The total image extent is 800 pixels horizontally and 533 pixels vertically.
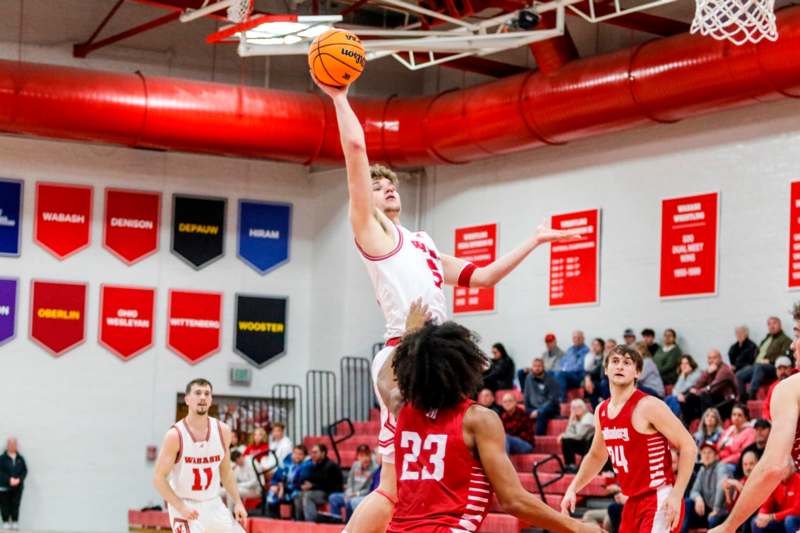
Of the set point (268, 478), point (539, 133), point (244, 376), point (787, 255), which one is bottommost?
point (268, 478)

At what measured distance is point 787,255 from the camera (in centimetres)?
1772

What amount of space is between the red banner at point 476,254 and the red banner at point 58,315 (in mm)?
6221

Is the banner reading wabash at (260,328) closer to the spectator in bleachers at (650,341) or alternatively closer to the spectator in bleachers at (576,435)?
the spectator in bleachers at (650,341)

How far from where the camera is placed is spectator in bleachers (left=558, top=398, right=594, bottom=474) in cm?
1709

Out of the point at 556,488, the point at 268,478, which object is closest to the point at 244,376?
the point at 268,478

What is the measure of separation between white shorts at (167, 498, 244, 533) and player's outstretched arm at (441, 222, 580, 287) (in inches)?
160

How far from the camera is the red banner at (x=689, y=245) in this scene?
1875 centimetres

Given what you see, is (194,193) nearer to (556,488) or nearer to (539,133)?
(539,133)

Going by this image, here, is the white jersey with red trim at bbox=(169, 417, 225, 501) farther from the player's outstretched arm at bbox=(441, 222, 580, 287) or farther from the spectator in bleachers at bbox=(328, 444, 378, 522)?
the spectator in bleachers at bbox=(328, 444, 378, 522)

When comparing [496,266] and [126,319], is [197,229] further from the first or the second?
[496,266]

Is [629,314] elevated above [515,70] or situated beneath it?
situated beneath

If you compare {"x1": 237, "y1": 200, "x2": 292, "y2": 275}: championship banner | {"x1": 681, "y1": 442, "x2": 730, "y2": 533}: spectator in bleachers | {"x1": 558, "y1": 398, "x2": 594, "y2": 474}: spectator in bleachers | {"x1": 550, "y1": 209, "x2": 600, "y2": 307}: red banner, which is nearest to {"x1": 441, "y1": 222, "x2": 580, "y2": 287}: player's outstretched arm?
{"x1": 681, "y1": 442, "x2": 730, "y2": 533}: spectator in bleachers

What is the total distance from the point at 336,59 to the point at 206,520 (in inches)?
206

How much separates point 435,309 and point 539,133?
13392 millimetres
